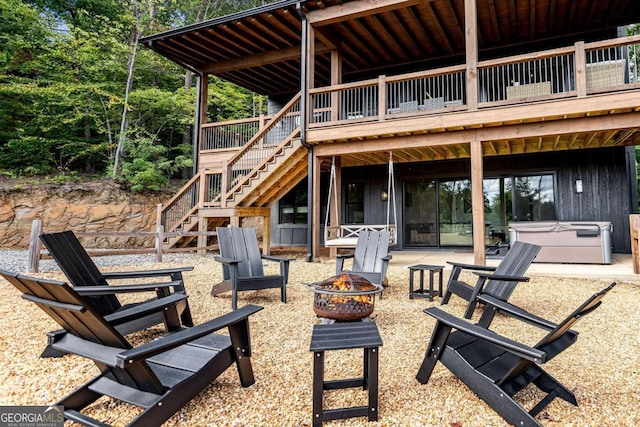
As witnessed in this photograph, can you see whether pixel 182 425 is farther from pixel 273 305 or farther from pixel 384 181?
pixel 384 181

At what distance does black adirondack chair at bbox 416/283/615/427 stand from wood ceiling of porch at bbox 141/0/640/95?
Result: 700cm

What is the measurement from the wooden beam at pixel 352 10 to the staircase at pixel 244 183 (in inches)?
68.2

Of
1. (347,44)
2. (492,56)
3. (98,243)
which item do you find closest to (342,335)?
(347,44)

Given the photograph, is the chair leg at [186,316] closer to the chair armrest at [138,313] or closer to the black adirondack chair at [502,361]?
the chair armrest at [138,313]

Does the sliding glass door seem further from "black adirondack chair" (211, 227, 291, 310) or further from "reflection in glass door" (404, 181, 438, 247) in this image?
"black adirondack chair" (211, 227, 291, 310)

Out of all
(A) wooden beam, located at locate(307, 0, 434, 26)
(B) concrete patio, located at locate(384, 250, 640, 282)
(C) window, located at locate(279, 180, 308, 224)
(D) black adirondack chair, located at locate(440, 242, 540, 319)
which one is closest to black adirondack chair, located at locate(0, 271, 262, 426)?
(D) black adirondack chair, located at locate(440, 242, 540, 319)

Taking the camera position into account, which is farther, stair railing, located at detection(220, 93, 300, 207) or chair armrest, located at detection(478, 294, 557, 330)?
stair railing, located at detection(220, 93, 300, 207)

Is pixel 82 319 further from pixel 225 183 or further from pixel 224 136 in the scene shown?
pixel 224 136

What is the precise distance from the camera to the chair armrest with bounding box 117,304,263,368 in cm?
156

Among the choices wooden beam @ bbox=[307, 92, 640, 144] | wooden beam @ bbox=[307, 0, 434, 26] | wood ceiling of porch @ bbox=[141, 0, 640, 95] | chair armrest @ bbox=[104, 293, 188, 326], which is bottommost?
chair armrest @ bbox=[104, 293, 188, 326]

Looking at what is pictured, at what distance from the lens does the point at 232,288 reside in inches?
166

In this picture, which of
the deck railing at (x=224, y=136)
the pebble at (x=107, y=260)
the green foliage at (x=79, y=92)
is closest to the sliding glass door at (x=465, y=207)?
the deck railing at (x=224, y=136)

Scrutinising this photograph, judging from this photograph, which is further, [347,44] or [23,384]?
[347,44]

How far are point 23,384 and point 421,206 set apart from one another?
9.75m
